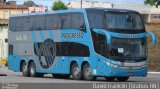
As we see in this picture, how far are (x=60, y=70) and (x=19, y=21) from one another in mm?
6543

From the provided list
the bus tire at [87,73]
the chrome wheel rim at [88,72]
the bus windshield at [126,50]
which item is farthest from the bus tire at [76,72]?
the bus windshield at [126,50]

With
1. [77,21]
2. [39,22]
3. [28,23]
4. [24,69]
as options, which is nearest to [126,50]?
[77,21]

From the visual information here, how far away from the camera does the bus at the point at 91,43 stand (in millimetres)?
32031

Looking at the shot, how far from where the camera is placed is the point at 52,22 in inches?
1455

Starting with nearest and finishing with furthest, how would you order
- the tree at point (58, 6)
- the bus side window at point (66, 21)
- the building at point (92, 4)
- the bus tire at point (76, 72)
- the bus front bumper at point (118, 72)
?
the bus front bumper at point (118, 72) < the bus tire at point (76, 72) < the bus side window at point (66, 21) < the building at point (92, 4) < the tree at point (58, 6)

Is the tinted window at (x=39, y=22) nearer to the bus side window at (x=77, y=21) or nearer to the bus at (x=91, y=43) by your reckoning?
the bus at (x=91, y=43)

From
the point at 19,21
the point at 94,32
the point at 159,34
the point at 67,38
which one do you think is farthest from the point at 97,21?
the point at 159,34

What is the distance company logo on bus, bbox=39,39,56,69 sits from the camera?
36.9 metres

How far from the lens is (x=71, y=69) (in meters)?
35.0

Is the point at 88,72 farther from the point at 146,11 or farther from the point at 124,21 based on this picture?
the point at 146,11

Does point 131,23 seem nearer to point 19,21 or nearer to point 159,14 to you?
point 19,21

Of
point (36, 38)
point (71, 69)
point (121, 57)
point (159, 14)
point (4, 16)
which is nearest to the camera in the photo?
point (121, 57)

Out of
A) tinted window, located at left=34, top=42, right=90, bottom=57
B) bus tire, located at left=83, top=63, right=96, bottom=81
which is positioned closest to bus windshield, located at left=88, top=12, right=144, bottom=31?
tinted window, located at left=34, top=42, right=90, bottom=57

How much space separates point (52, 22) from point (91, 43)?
5019 mm
